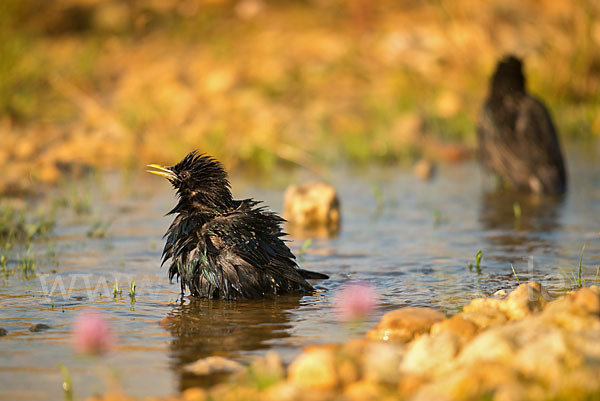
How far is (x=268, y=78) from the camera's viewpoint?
1402cm

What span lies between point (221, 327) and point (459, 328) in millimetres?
1308

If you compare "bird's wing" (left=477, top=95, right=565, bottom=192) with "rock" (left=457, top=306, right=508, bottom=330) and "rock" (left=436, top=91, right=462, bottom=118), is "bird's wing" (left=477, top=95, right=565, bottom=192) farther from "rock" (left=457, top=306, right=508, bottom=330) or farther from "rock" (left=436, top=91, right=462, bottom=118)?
"rock" (left=457, top=306, right=508, bottom=330)

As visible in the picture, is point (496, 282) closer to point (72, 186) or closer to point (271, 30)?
point (72, 186)

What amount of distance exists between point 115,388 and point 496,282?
2924 millimetres

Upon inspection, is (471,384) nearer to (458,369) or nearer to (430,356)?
(458,369)

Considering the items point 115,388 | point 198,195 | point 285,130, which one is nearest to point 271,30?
point 285,130

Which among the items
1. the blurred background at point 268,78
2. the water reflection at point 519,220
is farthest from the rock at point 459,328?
the blurred background at point 268,78

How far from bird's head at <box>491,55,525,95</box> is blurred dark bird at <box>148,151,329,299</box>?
511cm

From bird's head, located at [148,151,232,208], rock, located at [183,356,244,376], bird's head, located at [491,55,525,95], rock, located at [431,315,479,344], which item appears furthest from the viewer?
bird's head, located at [491,55,525,95]

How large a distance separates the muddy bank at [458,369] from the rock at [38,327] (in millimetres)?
1332

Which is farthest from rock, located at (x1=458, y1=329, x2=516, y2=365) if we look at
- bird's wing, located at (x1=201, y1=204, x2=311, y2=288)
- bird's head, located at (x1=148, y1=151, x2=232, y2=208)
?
bird's head, located at (x1=148, y1=151, x2=232, y2=208)

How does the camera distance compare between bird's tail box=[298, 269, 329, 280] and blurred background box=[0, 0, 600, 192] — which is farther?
blurred background box=[0, 0, 600, 192]

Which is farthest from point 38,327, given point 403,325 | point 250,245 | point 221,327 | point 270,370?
point 403,325

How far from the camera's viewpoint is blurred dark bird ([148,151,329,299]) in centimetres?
567
